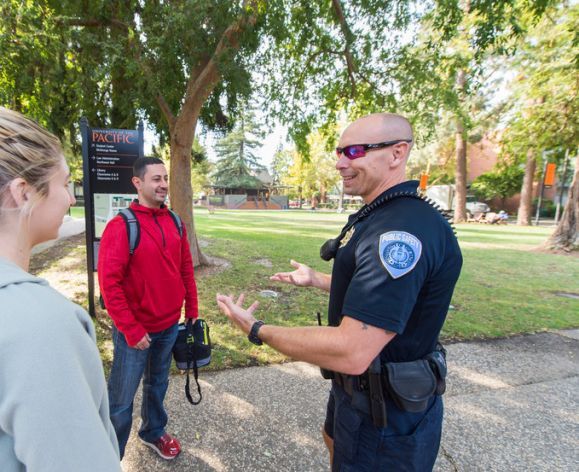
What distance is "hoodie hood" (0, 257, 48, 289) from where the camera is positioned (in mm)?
709

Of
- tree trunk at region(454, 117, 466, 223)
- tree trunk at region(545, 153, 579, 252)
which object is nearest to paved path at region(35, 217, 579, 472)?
tree trunk at region(545, 153, 579, 252)

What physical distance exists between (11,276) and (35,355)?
18cm

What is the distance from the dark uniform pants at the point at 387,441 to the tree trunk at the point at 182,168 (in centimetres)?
612

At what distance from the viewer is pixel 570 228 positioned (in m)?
13.1

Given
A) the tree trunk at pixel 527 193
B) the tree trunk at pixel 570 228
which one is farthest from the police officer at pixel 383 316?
the tree trunk at pixel 527 193

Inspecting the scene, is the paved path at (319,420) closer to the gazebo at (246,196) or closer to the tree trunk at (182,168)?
the tree trunk at (182,168)

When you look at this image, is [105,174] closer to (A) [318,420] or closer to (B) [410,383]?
(A) [318,420]

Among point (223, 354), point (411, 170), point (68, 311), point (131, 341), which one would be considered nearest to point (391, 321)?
point (68, 311)

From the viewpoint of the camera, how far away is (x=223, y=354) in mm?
3961

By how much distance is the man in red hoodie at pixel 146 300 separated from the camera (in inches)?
87.0

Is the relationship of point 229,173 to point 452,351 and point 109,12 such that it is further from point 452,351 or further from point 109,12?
point 452,351

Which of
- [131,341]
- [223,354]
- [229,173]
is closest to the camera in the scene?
[131,341]

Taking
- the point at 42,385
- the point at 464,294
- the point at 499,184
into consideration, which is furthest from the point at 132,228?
the point at 499,184

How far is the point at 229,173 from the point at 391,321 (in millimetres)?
56351
